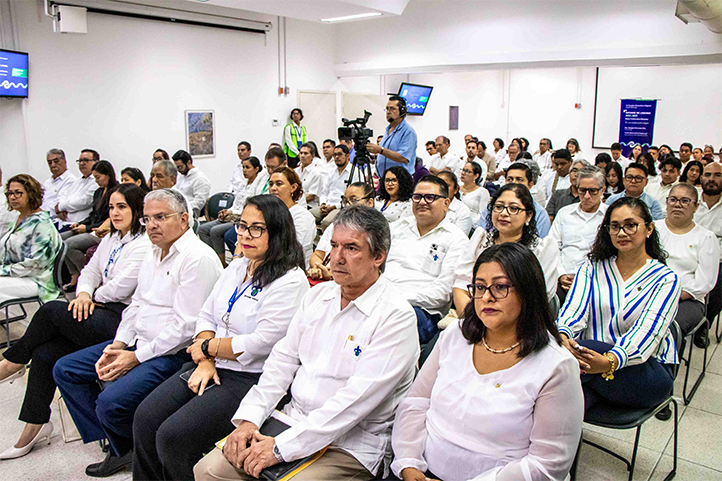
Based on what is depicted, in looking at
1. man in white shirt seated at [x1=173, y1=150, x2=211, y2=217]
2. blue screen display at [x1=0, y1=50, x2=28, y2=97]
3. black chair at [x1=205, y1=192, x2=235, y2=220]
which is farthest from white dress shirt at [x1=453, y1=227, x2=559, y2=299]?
blue screen display at [x1=0, y1=50, x2=28, y2=97]

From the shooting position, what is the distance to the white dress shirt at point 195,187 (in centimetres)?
638

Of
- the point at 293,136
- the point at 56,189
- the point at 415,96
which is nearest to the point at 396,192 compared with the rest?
the point at 56,189

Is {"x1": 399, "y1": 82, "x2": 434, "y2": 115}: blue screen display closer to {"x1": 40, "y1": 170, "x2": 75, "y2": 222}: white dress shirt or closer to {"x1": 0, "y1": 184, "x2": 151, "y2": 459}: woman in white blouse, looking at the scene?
{"x1": 40, "y1": 170, "x2": 75, "y2": 222}: white dress shirt

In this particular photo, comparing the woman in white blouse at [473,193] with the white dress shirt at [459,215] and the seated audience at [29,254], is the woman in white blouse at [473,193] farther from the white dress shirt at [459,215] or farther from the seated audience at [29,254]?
the seated audience at [29,254]

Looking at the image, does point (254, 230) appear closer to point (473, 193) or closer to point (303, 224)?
point (303, 224)

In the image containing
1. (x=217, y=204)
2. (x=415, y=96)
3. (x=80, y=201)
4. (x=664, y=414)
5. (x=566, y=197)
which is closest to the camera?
(x=664, y=414)

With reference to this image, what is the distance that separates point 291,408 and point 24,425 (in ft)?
5.94

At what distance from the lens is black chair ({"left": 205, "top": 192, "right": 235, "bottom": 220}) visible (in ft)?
19.9

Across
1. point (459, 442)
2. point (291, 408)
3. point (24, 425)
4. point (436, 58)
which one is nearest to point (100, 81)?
point (436, 58)

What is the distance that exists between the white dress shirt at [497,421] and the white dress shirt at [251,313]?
2.34 ft

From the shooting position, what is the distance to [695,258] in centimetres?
324

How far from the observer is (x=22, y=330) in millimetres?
4066

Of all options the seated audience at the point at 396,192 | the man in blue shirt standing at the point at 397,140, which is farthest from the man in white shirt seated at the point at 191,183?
the seated audience at the point at 396,192

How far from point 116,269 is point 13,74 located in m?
5.16
